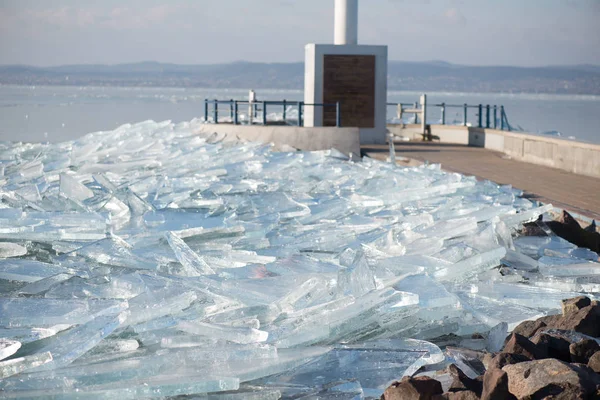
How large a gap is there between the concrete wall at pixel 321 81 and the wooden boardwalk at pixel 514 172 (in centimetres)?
92

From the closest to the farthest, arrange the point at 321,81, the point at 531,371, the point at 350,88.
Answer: the point at 531,371, the point at 321,81, the point at 350,88

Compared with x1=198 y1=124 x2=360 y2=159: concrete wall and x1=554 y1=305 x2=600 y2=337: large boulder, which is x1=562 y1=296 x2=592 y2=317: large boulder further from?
x1=198 y1=124 x2=360 y2=159: concrete wall

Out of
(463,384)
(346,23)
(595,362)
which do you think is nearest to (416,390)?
(463,384)

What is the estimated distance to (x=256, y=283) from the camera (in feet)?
22.5

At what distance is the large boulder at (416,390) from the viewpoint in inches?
186

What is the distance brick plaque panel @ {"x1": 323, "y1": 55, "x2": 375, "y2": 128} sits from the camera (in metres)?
25.2

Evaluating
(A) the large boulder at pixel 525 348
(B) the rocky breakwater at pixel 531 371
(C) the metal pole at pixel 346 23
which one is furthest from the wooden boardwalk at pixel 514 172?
(A) the large boulder at pixel 525 348

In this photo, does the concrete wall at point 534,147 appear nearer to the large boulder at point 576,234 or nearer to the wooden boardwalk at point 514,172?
the wooden boardwalk at point 514,172

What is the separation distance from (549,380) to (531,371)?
0.13 meters

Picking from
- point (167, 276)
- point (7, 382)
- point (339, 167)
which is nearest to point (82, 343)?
point (7, 382)

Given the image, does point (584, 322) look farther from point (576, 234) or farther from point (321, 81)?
point (321, 81)

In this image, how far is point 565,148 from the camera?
17.3m

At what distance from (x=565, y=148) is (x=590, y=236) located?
7.46 m

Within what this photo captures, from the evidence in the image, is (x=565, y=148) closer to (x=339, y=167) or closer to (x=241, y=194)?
(x=339, y=167)
